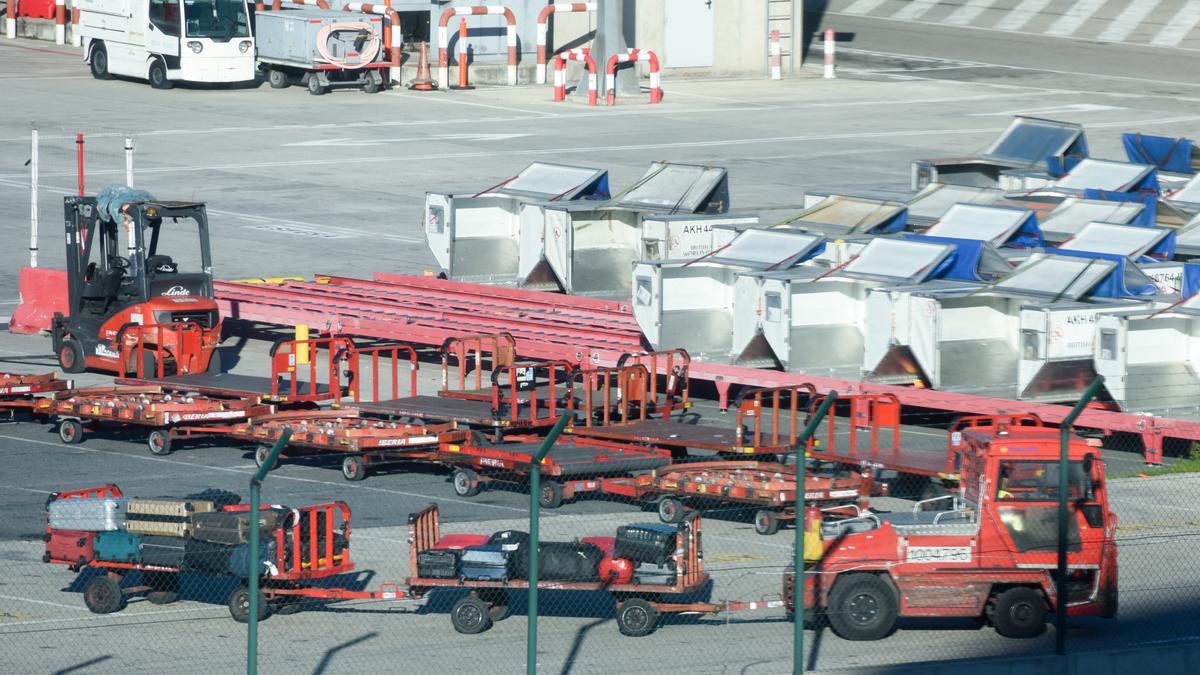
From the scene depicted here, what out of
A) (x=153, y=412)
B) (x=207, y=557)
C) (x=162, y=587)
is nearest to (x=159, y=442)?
(x=153, y=412)

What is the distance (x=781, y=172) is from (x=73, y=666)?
29.6 meters

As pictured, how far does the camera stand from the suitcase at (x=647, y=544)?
50.3 feet

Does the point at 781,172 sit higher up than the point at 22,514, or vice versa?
the point at 781,172

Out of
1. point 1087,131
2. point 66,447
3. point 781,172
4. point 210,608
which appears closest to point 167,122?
point 781,172

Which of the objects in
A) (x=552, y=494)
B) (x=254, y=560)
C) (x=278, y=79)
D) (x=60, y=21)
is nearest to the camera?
(x=254, y=560)

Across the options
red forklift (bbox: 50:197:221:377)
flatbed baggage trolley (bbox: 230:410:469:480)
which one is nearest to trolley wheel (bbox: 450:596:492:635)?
flatbed baggage trolley (bbox: 230:410:469:480)

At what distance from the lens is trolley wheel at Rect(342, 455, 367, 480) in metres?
20.2

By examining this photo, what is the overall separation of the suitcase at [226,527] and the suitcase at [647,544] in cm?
266

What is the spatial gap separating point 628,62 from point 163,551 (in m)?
38.3

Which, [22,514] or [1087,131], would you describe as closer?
[22,514]

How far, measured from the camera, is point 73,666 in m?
14.5

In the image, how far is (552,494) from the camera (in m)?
19.4

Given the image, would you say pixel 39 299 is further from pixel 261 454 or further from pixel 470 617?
pixel 470 617

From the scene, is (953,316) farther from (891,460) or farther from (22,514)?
(22,514)
